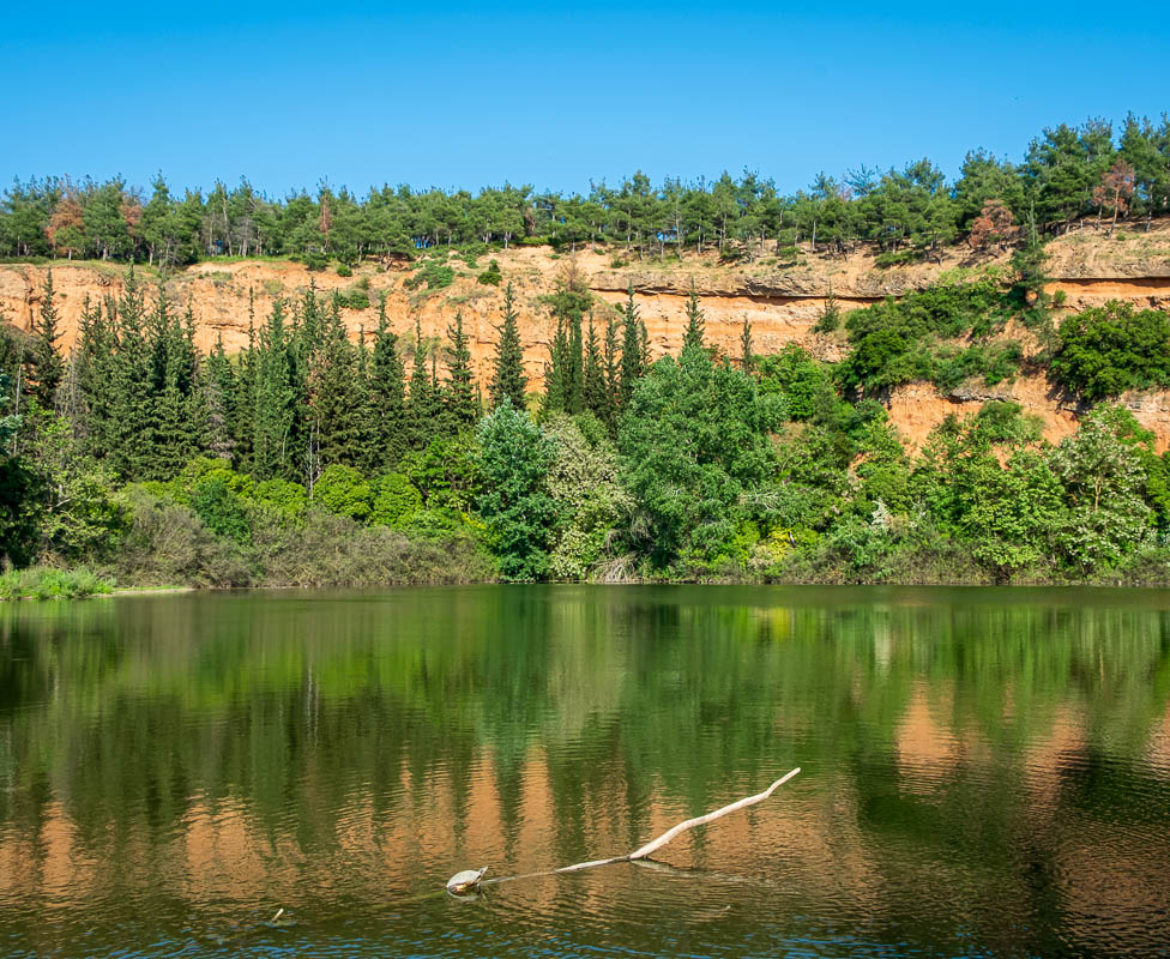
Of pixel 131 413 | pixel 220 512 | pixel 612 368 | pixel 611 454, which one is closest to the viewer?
pixel 220 512

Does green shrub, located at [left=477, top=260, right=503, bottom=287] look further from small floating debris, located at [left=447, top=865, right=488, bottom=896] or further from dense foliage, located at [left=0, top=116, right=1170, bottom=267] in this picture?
small floating debris, located at [left=447, top=865, right=488, bottom=896]

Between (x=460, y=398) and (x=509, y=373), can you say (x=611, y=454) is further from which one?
(x=509, y=373)

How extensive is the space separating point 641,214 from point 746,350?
80.8 feet

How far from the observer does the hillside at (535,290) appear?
8444 cm

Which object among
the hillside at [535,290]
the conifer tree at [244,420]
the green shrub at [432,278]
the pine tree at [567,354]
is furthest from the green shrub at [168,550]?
the green shrub at [432,278]

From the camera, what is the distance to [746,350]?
79.4 metres

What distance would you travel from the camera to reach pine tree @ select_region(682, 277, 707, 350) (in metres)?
75.6

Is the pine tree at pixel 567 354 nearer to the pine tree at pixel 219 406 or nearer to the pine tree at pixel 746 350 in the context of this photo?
the pine tree at pixel 746 350

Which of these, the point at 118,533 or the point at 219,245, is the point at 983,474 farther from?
the point at 219,245

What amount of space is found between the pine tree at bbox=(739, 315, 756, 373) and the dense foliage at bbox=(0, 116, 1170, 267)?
832cm

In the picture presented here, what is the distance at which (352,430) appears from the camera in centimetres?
6831

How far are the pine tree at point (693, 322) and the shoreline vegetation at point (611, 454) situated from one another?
468 mm

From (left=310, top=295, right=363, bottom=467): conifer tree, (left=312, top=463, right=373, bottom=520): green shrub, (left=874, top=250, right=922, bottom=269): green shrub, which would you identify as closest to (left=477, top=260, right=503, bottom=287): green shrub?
(left=310, top=295, right=363, bottom=467): conifer tree

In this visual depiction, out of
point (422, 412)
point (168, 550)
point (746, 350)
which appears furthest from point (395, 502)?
point (746, 350)
